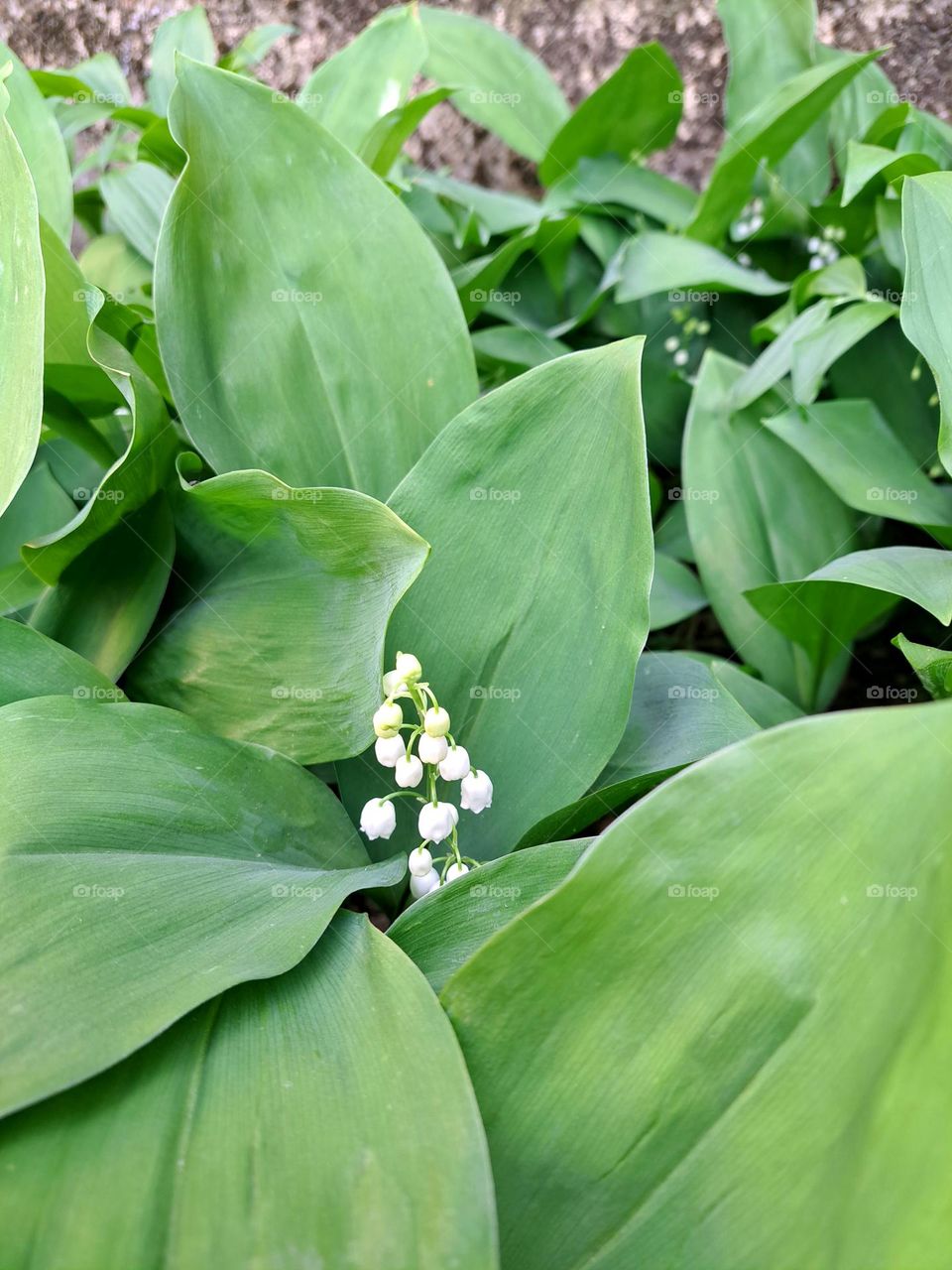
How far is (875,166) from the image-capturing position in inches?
40.8

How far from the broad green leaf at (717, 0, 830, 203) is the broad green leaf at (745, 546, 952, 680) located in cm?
70

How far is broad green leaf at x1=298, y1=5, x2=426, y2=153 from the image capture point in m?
1.19

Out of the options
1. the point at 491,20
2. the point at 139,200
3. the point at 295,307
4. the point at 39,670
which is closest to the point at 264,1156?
the point at 39,670

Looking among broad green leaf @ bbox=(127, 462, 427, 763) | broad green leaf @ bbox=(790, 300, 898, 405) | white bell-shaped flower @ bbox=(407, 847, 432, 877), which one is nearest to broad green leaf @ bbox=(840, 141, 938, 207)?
broad green leaf @ bbox=(790, 300, 898, 405)

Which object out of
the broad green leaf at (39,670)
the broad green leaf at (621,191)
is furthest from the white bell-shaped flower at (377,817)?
the broad green leaf at (621,191)

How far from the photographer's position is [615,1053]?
517mm

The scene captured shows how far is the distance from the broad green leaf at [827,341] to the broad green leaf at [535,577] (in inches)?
13.2

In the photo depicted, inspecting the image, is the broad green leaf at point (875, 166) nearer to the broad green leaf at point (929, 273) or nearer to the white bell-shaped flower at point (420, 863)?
the broad green leaf at point (929, 273)

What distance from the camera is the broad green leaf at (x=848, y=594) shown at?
0.76 meters

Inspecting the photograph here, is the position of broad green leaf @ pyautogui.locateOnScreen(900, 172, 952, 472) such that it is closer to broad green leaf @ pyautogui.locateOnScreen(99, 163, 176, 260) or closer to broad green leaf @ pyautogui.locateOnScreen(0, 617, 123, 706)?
broad green leaf @ pyautogui.locateOnScreen(0, 617, 123, 706)

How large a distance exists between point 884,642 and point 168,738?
0.91 meters

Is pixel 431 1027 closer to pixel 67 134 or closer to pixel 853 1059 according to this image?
pixel 853 1059

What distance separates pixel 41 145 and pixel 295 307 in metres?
0.42

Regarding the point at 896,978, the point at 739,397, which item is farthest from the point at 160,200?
the point at 896,978
